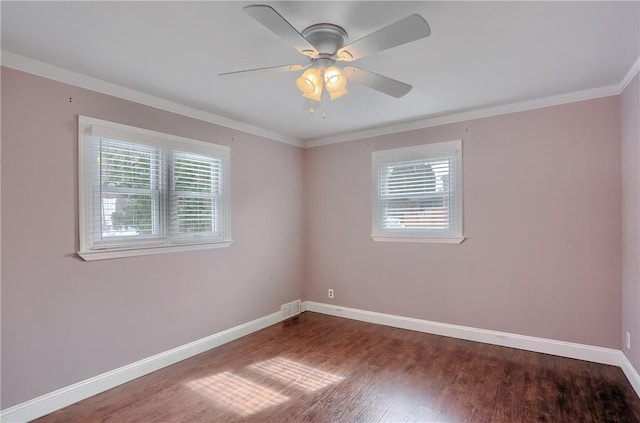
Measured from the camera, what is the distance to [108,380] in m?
2.57

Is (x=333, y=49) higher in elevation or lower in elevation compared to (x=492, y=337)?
higher

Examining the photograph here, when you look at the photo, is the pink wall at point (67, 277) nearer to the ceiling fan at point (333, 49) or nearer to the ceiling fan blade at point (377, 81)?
the ceiling fan at point (333, 49)

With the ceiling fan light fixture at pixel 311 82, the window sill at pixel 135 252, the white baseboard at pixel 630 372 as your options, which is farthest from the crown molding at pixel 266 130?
the white baseboard at pixel 630 372

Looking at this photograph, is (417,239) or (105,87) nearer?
(105,87)

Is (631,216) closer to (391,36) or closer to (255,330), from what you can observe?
(391,36)

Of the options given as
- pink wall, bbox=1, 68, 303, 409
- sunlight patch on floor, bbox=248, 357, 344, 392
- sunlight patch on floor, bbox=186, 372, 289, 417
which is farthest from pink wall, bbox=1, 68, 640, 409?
sunlight patch on floor, bbox=248, 357, 344, 392

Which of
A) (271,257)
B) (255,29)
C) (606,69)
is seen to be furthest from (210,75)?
(606,69)

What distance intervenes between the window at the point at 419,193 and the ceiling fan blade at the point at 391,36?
223cm

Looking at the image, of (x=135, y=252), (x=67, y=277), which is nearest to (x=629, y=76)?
(x=135, y=252)

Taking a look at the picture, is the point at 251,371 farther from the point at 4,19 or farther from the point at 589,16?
the point at 589,16

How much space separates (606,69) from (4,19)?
402cm

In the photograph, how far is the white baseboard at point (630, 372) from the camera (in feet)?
7.85

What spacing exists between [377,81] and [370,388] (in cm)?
230

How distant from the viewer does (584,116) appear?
9.66 ft
